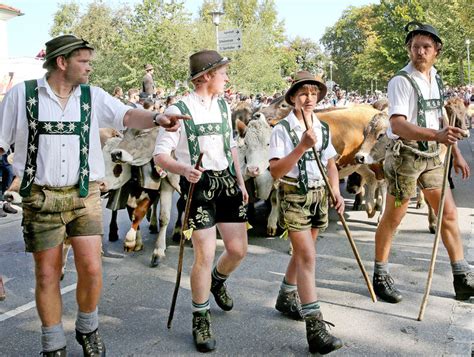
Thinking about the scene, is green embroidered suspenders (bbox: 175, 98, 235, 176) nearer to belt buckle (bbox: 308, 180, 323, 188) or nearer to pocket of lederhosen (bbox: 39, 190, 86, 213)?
belt buckle (bbox: 308, 180, 323, 188)

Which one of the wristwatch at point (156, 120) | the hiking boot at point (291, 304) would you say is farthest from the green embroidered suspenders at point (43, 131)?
the hiking boot at point (291, 304)

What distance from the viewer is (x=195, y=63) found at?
4.12 meters

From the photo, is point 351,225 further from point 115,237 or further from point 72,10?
point 72,10

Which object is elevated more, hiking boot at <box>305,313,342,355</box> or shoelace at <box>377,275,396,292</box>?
shoelace at <box>377,275,396,292</box>

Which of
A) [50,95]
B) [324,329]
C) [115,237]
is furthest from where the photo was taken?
[115,237]

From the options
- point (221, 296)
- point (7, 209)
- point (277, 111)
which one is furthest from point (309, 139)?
point (7, 209)

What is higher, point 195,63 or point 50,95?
point 195,63

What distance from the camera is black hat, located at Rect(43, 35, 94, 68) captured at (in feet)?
11.6

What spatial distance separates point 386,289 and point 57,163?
2.90 meters

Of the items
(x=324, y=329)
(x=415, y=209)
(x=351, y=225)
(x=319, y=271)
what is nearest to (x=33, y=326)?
(x=324, y=329)

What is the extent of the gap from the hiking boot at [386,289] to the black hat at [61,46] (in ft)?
10.0

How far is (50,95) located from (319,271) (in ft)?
11.1

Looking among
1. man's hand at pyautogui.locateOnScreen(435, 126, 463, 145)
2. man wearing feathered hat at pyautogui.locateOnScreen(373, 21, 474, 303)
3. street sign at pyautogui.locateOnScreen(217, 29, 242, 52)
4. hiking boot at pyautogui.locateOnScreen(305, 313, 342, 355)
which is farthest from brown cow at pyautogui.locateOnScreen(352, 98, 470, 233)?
street sign at pyautogui.locateOnScreen(217, 29, 242, 52)

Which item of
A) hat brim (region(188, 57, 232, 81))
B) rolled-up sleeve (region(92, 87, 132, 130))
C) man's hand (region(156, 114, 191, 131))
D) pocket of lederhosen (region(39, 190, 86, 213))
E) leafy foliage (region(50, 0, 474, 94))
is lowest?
pocket of lederhosen (region(39, 190, 86, 213))
